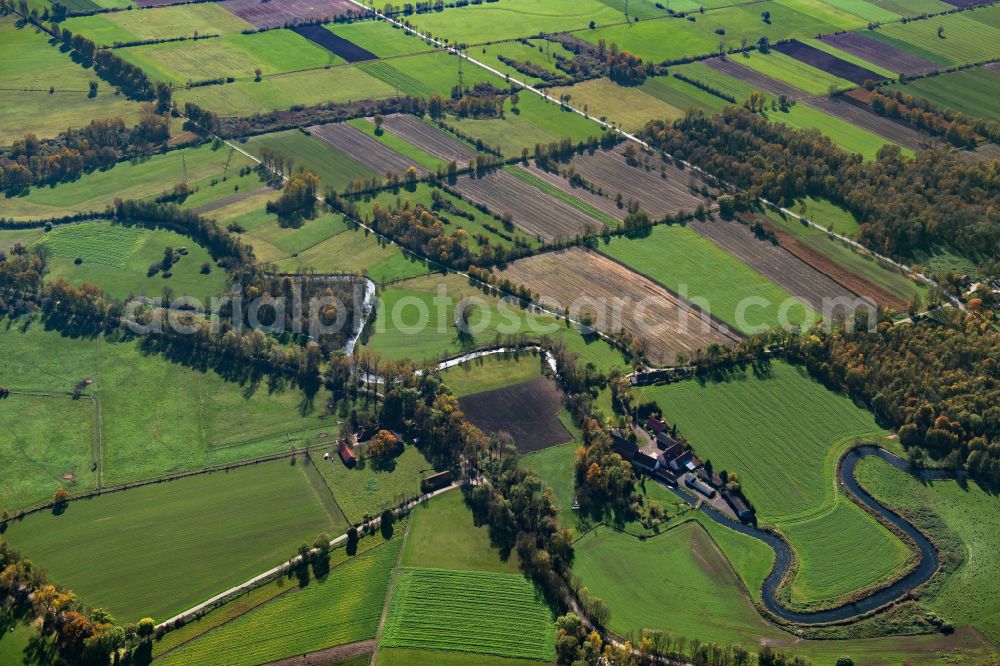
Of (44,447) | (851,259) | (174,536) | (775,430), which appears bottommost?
(44,447)

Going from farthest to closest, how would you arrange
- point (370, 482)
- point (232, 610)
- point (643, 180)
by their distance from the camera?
point (643, 180) → point (370, 482) → point (232, 610)

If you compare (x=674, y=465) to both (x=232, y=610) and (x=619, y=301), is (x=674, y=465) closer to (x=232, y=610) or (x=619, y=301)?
(x=619, y=301)

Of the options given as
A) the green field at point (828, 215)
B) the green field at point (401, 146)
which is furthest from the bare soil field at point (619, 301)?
the green field at point (828, 215)

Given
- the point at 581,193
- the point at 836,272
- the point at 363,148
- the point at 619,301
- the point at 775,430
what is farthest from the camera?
the point at 363,148

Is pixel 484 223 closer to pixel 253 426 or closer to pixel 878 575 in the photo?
pixel 253 426

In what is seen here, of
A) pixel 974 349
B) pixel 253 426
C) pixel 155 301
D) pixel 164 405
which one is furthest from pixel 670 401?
pixel 155 301

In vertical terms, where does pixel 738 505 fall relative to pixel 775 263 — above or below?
below

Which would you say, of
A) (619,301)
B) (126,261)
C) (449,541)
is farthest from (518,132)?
(449,541)

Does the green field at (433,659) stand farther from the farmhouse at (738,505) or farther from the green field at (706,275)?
the green field at (706,275)
